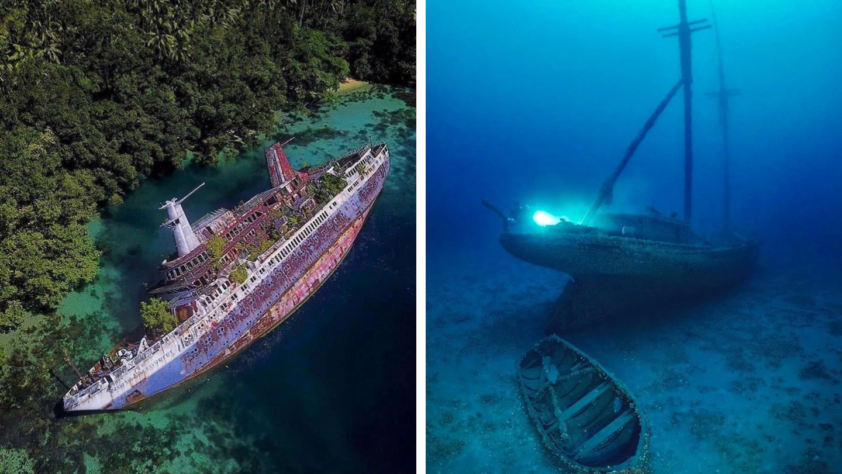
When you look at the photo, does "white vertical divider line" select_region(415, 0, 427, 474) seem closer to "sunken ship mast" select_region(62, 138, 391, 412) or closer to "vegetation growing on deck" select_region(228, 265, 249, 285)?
"sunken ship mast" select_region(62, 138, 391, 412)

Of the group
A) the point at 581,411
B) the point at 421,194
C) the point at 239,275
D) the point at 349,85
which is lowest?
the point at 581,411

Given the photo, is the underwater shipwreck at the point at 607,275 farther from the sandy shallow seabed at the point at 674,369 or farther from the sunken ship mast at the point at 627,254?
the sandy shallow seabed at the point at 674,369

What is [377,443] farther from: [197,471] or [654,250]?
[654,250]

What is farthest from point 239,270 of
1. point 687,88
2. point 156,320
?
point 687,88

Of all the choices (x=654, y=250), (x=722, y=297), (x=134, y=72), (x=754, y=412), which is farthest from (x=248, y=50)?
(x=754, y=412)

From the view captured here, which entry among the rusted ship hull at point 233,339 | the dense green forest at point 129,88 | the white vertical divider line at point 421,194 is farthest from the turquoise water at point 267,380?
the white vertical divider line at point 421,194

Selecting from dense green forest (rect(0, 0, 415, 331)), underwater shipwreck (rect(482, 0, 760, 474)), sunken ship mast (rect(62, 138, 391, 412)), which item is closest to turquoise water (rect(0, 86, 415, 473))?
sunken ship mast (rect(62, 138, 391, 412))

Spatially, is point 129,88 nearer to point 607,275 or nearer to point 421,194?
point 421,194
